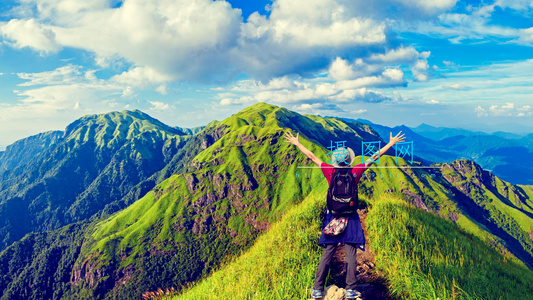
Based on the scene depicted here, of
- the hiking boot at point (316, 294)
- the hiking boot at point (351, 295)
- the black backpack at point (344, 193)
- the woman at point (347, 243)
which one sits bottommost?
the hiking boot at point (316, 294)

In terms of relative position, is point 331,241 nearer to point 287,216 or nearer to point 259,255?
point 259,255

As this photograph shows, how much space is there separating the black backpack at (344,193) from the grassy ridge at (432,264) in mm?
2093

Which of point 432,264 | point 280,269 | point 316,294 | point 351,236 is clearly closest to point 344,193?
point 351,236

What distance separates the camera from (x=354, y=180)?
8.05 metres

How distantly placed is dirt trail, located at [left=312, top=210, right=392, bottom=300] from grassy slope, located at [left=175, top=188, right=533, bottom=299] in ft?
1.15

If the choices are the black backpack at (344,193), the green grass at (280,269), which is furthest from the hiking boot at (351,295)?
the black backpack at (344,193)

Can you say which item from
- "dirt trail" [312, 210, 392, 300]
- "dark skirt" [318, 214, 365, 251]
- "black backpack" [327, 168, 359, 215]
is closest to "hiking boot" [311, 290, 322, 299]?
"dirt trail" [312, 210, 392, 300]

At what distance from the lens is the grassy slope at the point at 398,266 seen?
6.74 meters

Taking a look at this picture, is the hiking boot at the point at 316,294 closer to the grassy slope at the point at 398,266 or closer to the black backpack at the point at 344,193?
the grassy slope at the point at 398,266

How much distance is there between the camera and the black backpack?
7.95 metres

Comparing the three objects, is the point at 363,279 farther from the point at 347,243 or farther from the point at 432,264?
the point at 432,264

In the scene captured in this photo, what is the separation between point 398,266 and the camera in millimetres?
7414

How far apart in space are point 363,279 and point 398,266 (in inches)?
50.6

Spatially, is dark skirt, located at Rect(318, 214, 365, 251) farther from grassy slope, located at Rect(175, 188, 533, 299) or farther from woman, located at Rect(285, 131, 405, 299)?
grassy slope, located at Rect(175, 188, 533, 299)
